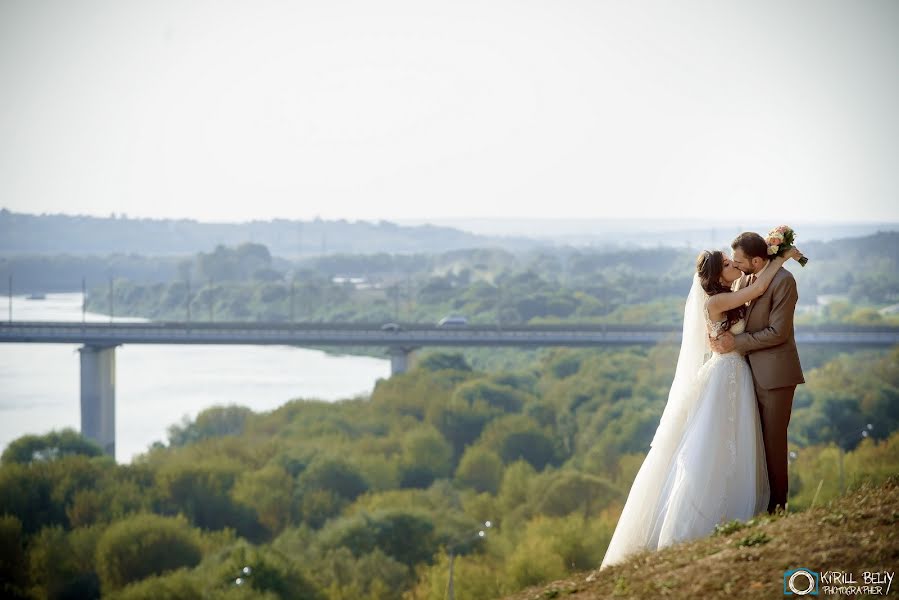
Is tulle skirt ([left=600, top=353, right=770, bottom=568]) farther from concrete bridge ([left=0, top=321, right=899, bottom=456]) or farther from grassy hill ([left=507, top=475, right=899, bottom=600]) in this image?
concrete bridge ([left=0, top=321, right=899, bottom=456])

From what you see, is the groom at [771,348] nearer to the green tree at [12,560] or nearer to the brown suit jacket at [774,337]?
the brown suit jacket at [774,337]

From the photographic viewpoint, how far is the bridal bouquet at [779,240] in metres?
10.9

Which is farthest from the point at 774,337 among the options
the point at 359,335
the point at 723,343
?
the point at 359,335

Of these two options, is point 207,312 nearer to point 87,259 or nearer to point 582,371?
point 87,259

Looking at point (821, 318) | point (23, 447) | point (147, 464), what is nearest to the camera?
point (147, 464)

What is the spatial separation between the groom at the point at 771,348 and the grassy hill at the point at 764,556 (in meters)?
0.57

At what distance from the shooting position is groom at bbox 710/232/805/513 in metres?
10.8

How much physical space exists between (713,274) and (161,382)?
9371 centimetres

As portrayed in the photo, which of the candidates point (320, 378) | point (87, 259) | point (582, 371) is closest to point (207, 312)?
point (87, 259)

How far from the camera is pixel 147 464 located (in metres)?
53.8

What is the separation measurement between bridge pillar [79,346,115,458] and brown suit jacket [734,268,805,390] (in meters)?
64.5

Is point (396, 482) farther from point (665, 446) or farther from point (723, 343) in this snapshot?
point (723, 343)

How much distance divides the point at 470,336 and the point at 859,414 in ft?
97.6

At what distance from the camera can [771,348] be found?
10.9 m
